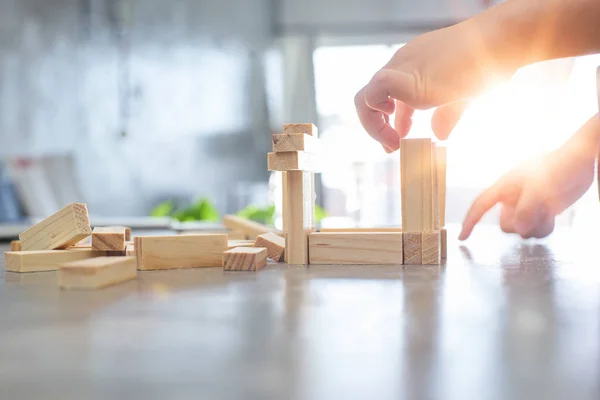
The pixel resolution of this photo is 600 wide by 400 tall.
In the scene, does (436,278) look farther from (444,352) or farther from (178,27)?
(178,27)

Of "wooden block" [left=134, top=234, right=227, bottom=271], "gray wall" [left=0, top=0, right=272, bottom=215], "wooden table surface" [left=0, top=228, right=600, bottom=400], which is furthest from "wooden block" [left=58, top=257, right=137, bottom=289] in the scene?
"gray wall" [left=0, top=0, right=272, bottom=215]

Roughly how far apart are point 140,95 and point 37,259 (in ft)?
11.7

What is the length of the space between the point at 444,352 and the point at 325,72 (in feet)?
14.7

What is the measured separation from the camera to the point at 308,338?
1.42 ft

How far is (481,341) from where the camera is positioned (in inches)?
16.6

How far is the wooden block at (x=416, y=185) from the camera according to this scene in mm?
906

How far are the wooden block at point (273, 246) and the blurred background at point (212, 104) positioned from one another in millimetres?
2784

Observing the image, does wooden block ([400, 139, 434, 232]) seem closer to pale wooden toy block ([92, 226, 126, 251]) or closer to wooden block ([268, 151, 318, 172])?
wooden block ([268, 151, 318, 172])

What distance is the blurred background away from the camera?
12.9ft

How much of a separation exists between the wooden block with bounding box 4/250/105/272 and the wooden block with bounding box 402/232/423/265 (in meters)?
0.49

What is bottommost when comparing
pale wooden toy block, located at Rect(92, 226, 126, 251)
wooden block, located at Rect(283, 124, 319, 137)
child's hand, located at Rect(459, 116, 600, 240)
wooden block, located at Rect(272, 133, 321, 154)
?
pale wooden toy block, located at Rect(92, 226, 126, 251)

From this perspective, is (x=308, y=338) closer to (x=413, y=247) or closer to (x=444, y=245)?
(x=413, y=247)

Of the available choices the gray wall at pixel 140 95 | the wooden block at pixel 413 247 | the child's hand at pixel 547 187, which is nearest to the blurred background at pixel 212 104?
the gray wall at pixel 140 95

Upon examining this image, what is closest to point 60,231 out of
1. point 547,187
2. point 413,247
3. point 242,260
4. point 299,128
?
point 242,260
